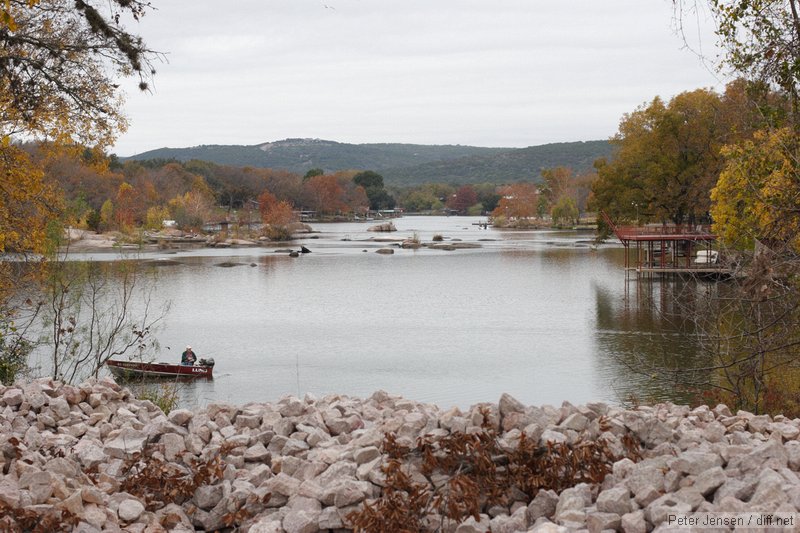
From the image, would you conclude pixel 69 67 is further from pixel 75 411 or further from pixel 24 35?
pixel 75 411

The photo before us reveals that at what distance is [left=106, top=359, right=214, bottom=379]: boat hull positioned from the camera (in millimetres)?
18172

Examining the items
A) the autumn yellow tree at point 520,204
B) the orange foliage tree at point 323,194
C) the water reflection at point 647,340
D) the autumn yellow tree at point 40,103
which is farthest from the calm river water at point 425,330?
the orange foliage tree at point 323,194

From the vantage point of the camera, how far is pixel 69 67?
12852 mm

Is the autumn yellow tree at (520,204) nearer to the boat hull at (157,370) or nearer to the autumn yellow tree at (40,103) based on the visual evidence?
the boat hull at (157,370)

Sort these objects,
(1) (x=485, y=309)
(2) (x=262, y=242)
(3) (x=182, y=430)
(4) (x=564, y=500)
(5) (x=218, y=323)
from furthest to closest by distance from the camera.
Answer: (2) (x=262, y=242)
(1) (x=485, y=309)
(5) (x=218, y=323)
(3) (x=182, y=430)
(4) (x=564, y=500)

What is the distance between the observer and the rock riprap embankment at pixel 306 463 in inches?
217

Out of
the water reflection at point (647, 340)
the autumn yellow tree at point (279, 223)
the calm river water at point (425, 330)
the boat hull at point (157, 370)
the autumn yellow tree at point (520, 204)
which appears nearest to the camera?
the water reflection at point (647, 340)

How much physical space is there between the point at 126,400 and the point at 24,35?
5750 mm

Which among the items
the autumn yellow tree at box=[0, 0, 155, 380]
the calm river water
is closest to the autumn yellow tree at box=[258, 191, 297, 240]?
the calm river water

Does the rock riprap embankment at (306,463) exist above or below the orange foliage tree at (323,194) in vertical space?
below

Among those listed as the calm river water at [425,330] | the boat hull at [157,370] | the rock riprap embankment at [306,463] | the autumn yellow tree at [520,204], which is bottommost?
the calm river water at [425,330]

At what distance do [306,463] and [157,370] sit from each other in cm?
1346

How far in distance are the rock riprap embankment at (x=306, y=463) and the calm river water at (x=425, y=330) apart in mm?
6125

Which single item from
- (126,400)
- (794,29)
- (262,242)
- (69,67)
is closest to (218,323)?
(69,67)
